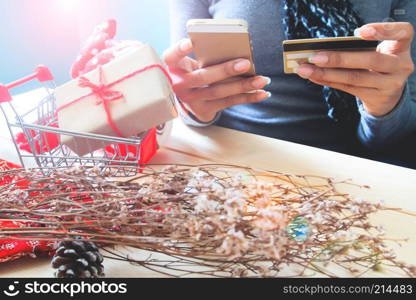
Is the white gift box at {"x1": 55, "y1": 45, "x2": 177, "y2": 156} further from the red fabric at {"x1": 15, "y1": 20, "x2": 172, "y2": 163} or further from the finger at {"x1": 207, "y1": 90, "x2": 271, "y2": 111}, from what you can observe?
the finger at {"x1": 207, "y1": 90, "x2": 271, "y2": 111}

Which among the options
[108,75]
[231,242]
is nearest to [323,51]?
[108,75]

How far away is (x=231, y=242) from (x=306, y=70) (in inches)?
18.2

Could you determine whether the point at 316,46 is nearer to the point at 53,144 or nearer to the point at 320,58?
the point at 320,58

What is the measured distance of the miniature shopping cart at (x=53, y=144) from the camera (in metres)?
0.65

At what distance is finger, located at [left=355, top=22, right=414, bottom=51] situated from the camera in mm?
673

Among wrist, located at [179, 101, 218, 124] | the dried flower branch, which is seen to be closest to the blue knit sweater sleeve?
wrist, located at [179, 101, 218, 124]

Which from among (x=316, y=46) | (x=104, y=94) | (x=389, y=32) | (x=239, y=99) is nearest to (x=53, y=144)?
(x=104, y=94)

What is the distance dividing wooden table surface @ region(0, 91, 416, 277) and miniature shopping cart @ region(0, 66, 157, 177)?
0.19ft

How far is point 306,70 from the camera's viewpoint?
73cm

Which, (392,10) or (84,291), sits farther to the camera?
(392,10)

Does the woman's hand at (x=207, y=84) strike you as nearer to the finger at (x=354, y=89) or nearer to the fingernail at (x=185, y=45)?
the fingernail at (x=185, y=45)

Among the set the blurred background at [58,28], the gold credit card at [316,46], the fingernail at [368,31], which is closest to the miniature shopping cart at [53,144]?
the gold credit card at [316,46]

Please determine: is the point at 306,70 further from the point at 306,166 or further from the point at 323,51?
the point at 306,166

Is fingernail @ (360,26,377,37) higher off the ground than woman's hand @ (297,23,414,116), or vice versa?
fingernail @ (360,26,377,37)
